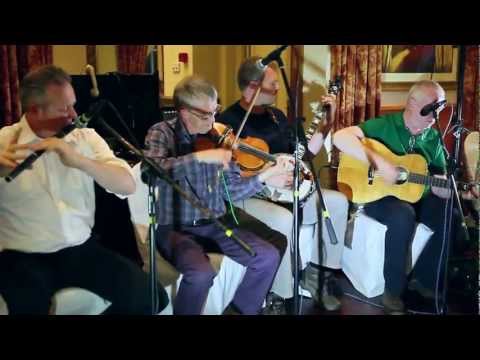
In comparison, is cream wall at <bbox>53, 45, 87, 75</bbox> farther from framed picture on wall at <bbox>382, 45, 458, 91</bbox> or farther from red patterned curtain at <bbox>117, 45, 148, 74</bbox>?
framed picture on wall at <bbox>382, 45, 458, 91</bbox>

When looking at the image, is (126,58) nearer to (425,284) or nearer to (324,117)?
(324,117)

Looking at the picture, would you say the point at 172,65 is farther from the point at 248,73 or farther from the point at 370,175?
the point at 370,175

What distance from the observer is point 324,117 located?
7.51 ft

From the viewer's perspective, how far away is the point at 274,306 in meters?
2.24

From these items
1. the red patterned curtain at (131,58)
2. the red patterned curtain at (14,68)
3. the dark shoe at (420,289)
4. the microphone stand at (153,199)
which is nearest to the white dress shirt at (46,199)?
the microphone stand at (153,199)

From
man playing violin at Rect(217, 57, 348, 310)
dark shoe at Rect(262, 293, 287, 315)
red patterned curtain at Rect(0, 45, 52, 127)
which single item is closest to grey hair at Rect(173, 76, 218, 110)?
man playing violin at Rect(217, 57, 348, 310)

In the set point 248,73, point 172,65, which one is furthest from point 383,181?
point 172,65

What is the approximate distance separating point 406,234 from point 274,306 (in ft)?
2.17

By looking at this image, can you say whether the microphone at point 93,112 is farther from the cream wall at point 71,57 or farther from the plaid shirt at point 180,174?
the cream wall at point 71,57

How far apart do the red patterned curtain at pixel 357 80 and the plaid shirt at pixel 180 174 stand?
0.87m

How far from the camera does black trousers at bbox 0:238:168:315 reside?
159cm

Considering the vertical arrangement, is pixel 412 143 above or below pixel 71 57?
below
